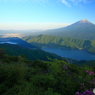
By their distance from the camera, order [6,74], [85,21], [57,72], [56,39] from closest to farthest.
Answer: [6,74] → [57,72] → [56,39] → [85,21]

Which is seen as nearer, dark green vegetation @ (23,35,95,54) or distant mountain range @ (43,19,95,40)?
dark green vegetation @ (23,35,95,54)

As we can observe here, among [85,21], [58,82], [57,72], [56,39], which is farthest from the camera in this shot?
[85,21]

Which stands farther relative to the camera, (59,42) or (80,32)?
(80,32)

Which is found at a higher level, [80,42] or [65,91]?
[65,91]

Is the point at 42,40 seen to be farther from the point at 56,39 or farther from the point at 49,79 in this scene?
the point at 49,79

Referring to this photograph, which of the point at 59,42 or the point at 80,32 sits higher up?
the point at 80,32

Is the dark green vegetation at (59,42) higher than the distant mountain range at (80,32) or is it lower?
lower

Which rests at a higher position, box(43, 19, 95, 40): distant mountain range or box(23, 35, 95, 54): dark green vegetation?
box(43, 19, 95, 40): distant mountain range

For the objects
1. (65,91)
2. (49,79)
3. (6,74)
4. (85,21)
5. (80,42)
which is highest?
(85,21)

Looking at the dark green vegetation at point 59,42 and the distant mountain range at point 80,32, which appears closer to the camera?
the dark green vegetation at point 59,42

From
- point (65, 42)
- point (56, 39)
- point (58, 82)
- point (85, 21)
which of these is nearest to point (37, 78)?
point (58, 82)

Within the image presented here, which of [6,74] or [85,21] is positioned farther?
[85,21]
